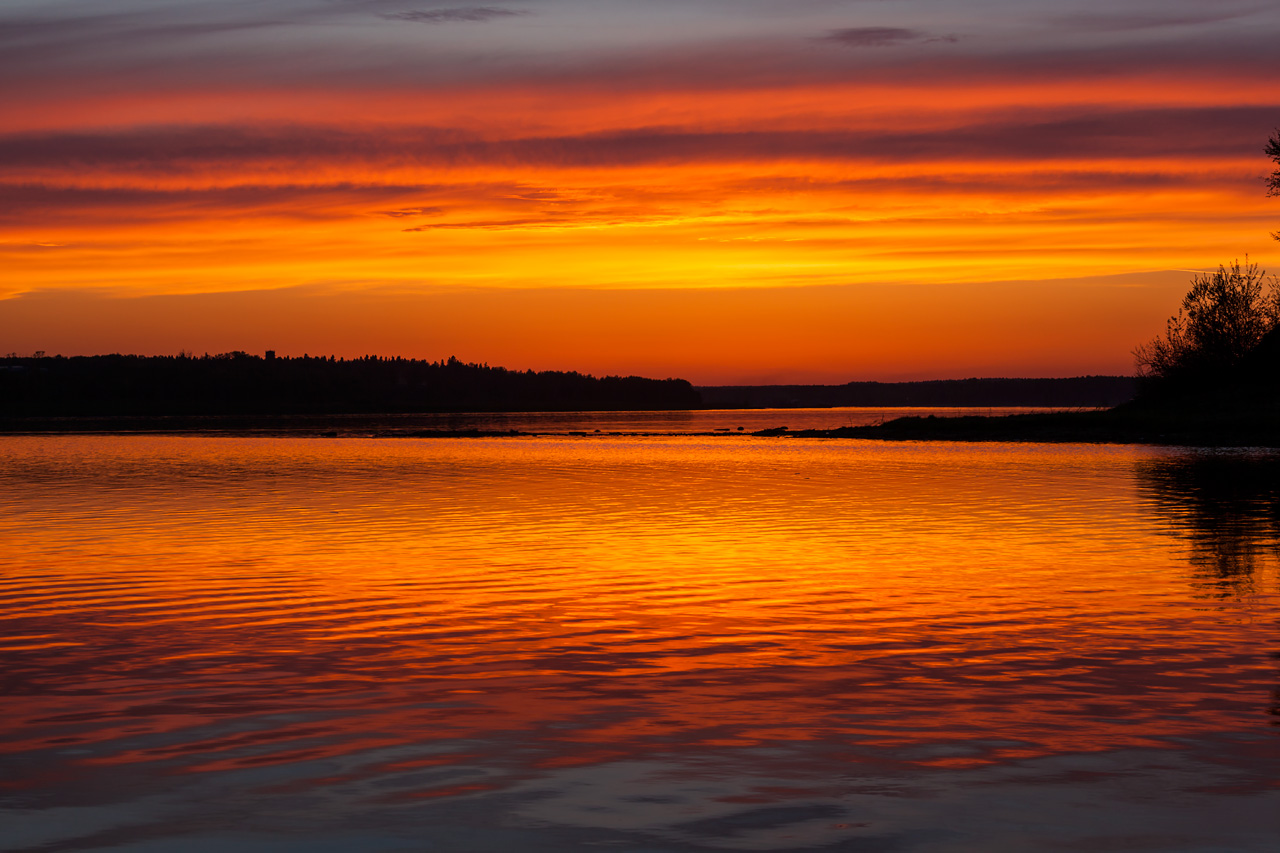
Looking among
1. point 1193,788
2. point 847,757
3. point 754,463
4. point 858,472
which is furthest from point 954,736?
point 754,463

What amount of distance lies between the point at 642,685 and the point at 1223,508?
29.1m

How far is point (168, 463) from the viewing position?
69.6 meters

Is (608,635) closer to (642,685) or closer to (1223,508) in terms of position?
(642,685)

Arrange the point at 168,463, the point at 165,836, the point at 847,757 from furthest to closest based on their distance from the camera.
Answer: the point at 168,463
the point at 847,757
the point at 165,836

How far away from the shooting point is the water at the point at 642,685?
9.42 m

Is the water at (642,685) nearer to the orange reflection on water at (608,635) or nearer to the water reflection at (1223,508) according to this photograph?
the orange reflection on water at (608,635)

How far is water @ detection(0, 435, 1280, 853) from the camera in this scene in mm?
9422

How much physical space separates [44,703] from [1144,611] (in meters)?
15.1

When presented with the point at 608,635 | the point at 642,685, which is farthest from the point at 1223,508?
the point at 642,685

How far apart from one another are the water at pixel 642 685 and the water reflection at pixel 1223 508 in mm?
252

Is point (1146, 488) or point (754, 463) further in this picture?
point (754, 463)

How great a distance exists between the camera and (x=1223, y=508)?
122 ft

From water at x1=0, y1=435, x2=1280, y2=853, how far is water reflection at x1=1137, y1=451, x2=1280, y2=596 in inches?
9.9

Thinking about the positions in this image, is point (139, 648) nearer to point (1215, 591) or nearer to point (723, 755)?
point (723, 755)
